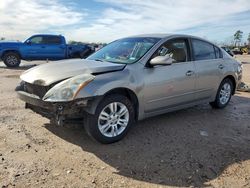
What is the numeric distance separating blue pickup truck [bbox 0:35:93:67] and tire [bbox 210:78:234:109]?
1275 cm

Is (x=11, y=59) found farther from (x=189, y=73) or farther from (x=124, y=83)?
(x=124, y=83)

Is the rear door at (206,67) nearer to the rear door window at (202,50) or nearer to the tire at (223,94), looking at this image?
the rear door window at (202,50)

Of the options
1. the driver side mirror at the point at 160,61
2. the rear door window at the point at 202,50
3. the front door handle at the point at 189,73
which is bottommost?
the front door handle at the point at 189,73

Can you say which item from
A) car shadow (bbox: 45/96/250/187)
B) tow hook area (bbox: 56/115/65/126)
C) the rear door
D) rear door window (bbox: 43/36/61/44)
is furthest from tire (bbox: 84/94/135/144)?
rear door window (bbox: 43/36/61/44)

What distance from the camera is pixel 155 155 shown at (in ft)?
14.0

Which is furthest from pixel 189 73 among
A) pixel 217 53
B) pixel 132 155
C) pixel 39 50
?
pixel 39 50

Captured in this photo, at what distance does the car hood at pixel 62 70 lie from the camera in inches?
175

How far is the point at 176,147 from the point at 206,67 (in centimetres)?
221

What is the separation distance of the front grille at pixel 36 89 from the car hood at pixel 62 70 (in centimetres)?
6

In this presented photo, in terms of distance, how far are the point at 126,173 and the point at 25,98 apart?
79.1 inches

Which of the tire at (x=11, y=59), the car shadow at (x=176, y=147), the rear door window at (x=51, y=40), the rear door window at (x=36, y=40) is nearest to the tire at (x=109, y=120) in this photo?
the car shadow at (x=176, y=147)

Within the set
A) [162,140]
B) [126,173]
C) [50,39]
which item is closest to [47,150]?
[126,173]

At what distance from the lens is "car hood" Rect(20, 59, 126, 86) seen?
4453mm

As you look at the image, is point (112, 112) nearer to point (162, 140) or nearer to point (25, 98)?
point (162, 140)
